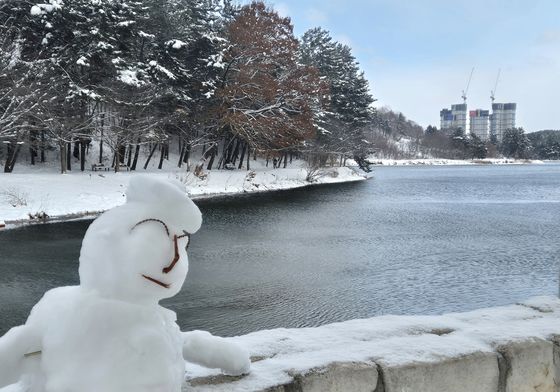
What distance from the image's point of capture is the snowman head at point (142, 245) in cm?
142

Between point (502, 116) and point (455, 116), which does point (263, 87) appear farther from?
point (455, 116)

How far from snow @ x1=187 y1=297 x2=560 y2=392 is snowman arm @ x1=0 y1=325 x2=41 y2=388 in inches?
21.5

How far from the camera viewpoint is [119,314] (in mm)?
1409

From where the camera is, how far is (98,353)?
1368mm

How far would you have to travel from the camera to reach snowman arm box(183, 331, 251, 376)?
1780 millimetres

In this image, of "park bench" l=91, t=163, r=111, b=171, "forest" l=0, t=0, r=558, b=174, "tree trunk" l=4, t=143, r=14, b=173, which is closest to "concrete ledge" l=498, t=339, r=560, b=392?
"forest" l=0, t=0, r=558, b=174

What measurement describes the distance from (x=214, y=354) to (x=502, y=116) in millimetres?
165563

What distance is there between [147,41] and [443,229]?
19.6 m

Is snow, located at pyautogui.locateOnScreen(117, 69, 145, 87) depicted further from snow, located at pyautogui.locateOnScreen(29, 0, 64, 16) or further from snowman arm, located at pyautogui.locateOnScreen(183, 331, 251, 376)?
snowman arm, located at pyautogui.locateOnScreen(183, 331, 251, 376)

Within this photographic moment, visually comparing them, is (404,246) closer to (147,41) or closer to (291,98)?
(291,98)

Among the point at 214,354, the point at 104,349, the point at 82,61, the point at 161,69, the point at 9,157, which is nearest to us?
the point at 104,349

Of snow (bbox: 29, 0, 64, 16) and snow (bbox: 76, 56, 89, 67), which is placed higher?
snow (bbox: 29, 0, 64, 16)

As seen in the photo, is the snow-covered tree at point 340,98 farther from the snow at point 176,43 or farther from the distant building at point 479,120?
the distant building at point 479,120

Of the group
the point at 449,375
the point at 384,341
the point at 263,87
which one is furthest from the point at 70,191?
the point at 449,375
